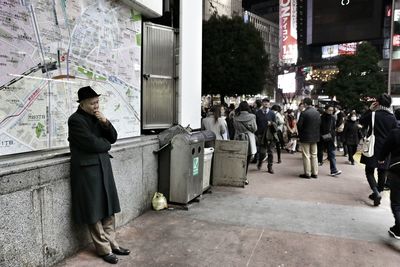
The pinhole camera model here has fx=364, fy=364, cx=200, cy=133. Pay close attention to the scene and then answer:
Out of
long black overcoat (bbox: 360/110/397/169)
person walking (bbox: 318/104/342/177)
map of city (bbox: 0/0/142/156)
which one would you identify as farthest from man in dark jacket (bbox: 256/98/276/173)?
map of city (bbox: 0/0/142/156)

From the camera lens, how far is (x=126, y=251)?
4.17m

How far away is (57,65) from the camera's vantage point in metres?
4.20

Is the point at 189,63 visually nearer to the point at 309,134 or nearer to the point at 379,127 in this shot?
the point at 309,134

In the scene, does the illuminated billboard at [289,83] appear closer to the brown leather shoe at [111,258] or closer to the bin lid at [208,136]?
the bin lid at [208,136]

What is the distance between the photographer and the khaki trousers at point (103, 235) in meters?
3.97

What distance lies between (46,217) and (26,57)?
1650 millimetres

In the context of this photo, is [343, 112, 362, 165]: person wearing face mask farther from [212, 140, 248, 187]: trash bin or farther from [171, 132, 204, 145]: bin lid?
[171, 132, 204, 145]: bin lid

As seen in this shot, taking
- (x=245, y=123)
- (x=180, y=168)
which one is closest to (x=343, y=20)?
(x=245, y=123)

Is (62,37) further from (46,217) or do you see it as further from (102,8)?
(46,217)

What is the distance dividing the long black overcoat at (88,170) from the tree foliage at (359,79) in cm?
2826

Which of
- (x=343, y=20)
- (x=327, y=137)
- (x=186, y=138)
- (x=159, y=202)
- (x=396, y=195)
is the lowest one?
(x=159, y=202)

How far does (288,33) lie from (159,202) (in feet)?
93.7

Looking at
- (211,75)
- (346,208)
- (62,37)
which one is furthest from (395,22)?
(62,37)

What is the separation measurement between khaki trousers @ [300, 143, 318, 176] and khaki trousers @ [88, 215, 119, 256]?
5.92 meters
